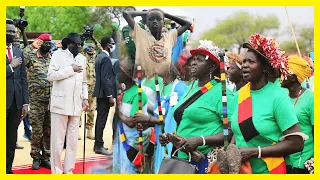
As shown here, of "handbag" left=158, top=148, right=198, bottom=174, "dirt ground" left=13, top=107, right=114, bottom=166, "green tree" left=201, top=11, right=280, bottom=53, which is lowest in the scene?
"dirt ground" left=13, top=107, right=114, bottom=166

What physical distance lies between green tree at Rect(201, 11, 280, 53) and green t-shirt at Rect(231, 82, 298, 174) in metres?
50.6

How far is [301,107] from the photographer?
504cm

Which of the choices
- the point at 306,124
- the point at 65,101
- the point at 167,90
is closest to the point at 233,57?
the point at 167,90

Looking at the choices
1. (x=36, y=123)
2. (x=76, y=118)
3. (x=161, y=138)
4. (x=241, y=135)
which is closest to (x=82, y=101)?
(x=76, y=118)

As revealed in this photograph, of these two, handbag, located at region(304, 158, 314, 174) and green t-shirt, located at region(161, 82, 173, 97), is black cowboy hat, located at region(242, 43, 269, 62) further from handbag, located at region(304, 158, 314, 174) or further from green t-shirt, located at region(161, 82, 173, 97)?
green t-shirt, located at region(161, 82, 173, 97)

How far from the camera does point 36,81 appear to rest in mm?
7418

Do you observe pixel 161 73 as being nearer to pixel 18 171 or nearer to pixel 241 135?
pixel 241 135

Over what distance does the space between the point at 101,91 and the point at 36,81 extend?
1449mm

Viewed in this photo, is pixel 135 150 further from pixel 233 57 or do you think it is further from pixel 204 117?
pixel 204 117

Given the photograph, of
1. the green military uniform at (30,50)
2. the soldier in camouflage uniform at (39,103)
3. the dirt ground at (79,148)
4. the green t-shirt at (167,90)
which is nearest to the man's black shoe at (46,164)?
the soldier in camouflage uniform at (39,103)

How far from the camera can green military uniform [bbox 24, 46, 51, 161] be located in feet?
24.0

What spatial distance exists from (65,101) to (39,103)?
0.91 m

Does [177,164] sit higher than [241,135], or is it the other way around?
[241,135]

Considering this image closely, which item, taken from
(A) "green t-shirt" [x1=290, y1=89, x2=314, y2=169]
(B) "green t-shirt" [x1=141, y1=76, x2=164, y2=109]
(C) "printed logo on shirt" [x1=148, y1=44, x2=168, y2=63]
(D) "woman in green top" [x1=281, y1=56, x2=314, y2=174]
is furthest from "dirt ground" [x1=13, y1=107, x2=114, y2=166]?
→ (A) "green t-shirt" [x1=290, y1=89, x2=314, y2=169]
